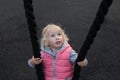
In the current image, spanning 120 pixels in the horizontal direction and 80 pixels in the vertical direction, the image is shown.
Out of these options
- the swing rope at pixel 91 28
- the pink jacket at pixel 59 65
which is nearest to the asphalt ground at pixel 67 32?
the pink jacket at pixel 59 65

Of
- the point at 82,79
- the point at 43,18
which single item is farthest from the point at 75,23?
the point at 82,79

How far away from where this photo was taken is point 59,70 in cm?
229

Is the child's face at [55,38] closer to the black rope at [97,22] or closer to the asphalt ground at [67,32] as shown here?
the black rope at [97,22]

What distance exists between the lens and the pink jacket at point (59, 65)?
7.46 feet

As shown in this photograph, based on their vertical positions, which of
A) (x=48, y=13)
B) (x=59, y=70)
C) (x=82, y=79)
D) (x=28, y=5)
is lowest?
(x=82, y=79)

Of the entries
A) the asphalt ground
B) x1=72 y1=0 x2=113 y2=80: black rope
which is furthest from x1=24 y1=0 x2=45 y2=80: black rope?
the asphalt ground

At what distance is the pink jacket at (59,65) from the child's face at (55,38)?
0.05 meters

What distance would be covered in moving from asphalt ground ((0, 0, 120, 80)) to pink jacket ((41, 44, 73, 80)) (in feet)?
7.49

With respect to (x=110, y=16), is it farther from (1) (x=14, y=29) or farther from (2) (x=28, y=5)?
(2) (x=28, y=5)

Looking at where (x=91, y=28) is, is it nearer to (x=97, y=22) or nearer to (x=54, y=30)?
(x=97, y=22)

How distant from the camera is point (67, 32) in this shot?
5.66 meters

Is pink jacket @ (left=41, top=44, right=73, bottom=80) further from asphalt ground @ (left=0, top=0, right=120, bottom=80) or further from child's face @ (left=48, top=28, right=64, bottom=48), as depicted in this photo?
asphalt ground @ (left=0, top=0, right=120, bottom=80)

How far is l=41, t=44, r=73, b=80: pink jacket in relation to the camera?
7.46 ft

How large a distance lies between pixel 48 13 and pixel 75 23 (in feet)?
1.58
